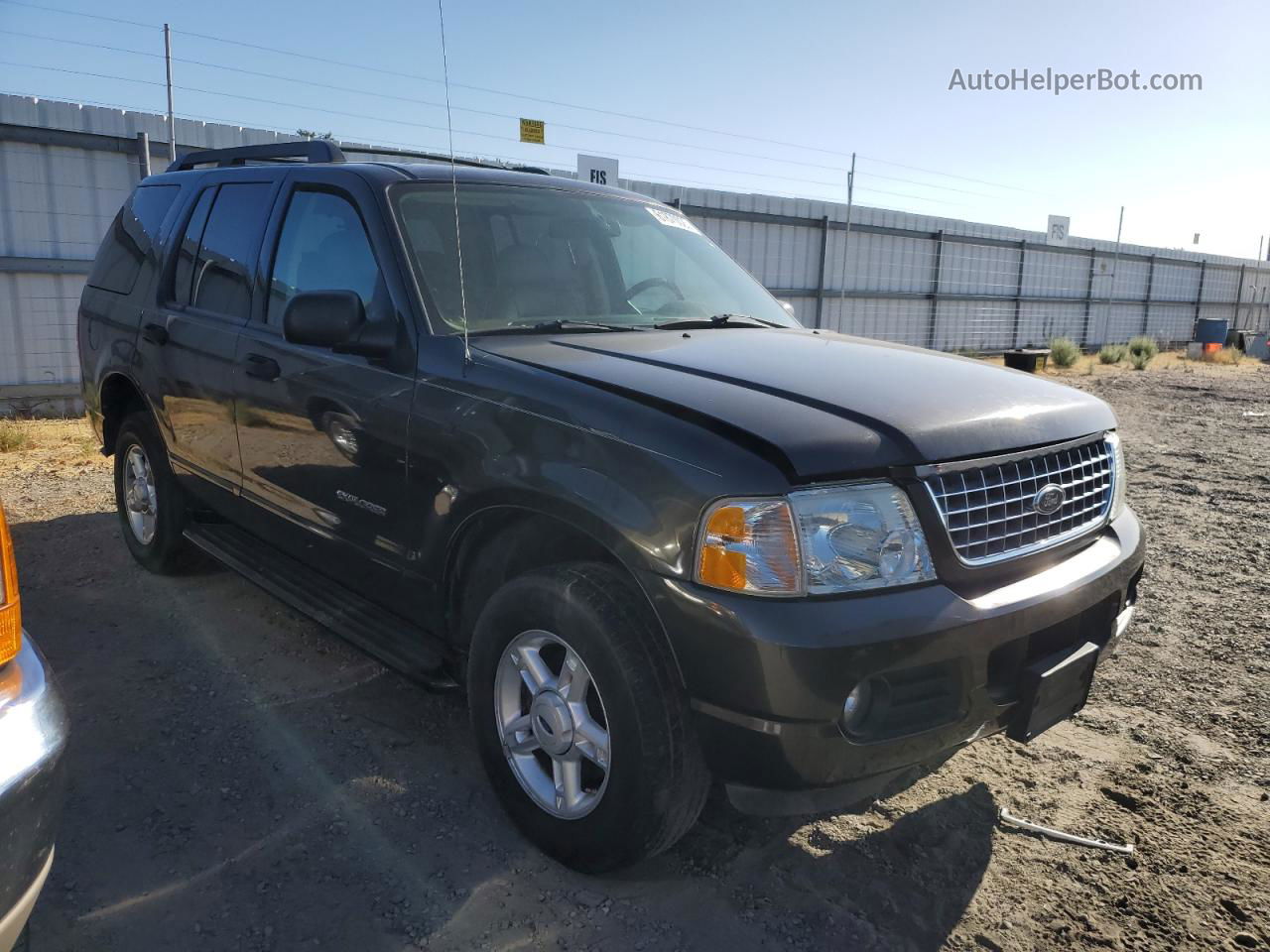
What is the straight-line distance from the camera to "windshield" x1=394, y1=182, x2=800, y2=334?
303 centimetres

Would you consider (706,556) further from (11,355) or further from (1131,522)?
(11,355)

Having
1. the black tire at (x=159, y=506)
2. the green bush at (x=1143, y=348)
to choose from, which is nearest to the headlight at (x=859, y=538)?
the black tire at (x=159, y=506)

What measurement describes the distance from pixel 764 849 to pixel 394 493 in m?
1.56

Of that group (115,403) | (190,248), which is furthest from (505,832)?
(115,403)

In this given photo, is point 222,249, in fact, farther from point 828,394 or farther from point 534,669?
point 828,394

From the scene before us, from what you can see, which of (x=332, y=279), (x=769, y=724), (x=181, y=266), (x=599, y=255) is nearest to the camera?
(x=769, y=724)

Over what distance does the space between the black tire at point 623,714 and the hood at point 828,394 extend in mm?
518

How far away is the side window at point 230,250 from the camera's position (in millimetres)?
3680

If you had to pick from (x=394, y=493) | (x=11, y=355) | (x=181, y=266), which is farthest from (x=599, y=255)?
(x=11, y=355)

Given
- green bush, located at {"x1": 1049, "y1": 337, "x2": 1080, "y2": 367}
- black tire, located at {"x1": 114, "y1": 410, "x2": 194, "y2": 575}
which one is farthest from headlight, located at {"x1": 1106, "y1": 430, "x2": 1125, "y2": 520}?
green bush, located at {"x1": 1049, "y1": 337, "x2": 1080, "y2": 367}

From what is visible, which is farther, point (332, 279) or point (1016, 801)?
point (332, 279)

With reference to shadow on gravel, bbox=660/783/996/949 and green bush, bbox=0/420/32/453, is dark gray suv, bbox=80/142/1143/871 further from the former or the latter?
green bush, bbox=0/420/32/453

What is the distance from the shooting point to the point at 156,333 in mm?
4180

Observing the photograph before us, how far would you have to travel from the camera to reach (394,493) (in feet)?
9.35
